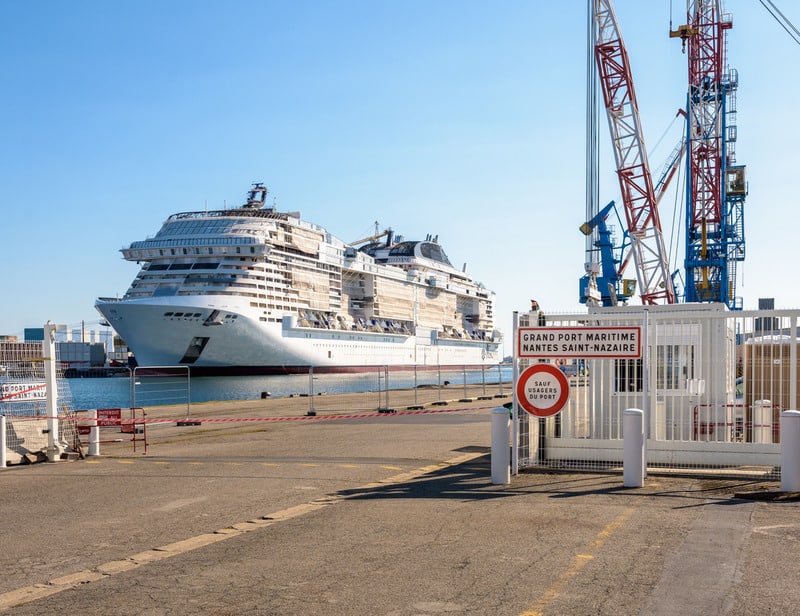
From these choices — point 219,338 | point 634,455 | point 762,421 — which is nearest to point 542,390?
point 634,455

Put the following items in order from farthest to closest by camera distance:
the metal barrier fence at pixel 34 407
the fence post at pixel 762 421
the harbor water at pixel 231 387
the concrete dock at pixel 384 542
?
the harbor water at pixel 231 387
the metal barrier fence at pixel 34 407
the fence post at pixel 762 421
the concrete dock at pixel 384 542

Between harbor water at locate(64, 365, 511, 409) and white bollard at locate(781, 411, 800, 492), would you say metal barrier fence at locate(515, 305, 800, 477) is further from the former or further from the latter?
harbor water at locate(64, 365, 511, 409)

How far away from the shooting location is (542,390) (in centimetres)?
1000

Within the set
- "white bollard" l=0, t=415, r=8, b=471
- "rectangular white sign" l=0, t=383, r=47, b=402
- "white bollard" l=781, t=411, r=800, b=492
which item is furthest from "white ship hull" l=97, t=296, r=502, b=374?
"white bollard" l=781, t=411, r=800, b=492

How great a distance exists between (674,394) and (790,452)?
229 cm

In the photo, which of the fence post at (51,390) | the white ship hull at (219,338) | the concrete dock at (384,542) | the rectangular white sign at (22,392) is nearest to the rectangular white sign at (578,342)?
the concrete dock at (384,542)

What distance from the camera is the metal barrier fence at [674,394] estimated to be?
33.7 feet

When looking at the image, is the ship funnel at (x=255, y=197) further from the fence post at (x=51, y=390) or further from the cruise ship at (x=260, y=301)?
the fence post at (x=51, y=390)

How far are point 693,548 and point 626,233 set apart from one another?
4415 centimetres

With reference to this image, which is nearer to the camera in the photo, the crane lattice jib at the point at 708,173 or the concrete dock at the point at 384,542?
the concrete dock at the point at 384,542

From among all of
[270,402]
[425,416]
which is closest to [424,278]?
[270,402]

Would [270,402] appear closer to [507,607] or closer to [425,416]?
[425,416]

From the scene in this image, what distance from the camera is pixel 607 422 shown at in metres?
10.9

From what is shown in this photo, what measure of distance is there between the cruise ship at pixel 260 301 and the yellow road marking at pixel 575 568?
191 feet
